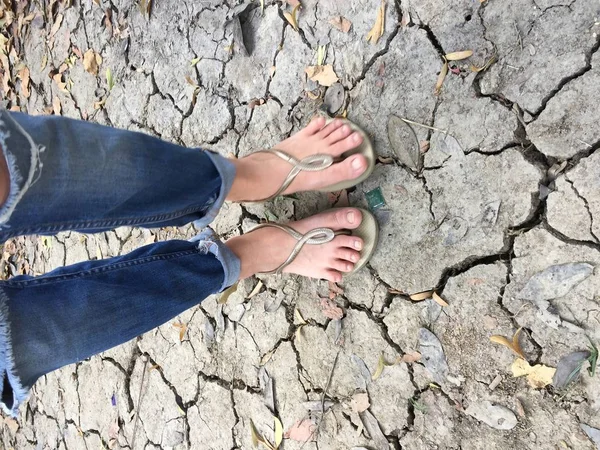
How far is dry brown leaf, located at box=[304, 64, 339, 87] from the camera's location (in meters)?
1.51

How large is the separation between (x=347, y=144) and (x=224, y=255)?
45 cm

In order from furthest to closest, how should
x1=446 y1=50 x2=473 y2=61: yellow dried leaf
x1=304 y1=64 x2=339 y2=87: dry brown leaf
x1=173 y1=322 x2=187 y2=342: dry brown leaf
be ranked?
1. x1=173 y1=322 x2=187 y2=342: dry brown leaf
2. x1=304 y1=64 x2=339 y2=87: dry brown leaf
3. x1=446 y1=50 x2=473 y2=61: yellow dried leaf

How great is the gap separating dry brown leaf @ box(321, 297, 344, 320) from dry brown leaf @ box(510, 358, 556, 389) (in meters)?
0.50

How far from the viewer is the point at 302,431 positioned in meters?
1.60

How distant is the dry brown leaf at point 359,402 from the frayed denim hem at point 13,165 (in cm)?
105

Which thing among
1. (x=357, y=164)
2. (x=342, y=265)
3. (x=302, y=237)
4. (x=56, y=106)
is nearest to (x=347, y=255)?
(x=342, y=265)

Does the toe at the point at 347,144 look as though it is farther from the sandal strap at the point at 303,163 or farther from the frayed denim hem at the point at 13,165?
the frayed denim hem at the point at 13,165

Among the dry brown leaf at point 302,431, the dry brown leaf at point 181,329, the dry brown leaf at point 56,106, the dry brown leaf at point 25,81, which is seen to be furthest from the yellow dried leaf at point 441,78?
the dry brown leaf at point 25,81

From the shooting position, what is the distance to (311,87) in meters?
1.56

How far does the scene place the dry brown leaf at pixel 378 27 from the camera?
1.42 metres

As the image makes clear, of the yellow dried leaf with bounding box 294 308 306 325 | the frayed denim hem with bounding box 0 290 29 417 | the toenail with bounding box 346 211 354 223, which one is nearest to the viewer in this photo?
the frayed denim hem with bounding box 0 290 29 417

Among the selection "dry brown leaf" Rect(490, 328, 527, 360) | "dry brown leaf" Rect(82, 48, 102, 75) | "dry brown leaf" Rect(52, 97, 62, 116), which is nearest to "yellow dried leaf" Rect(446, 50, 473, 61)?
"dry brown leaf" Rect(490, 328, 527, 360)

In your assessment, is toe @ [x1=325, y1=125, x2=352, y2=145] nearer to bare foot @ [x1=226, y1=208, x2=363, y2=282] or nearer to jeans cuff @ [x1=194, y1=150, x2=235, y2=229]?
bare foot @ [x1=226, y1=208, x2=363, y2=282]

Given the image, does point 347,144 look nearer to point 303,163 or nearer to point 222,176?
point 303,163
